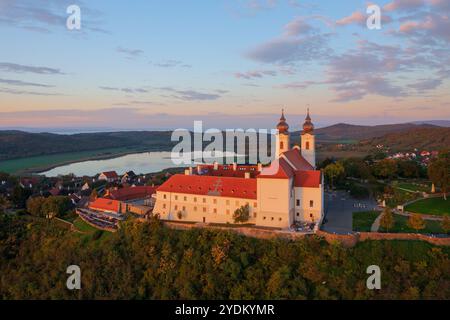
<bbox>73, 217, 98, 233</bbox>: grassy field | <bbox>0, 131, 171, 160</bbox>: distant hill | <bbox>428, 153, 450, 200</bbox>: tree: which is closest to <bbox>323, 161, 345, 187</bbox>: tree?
<bbox>428, 153, 450, 200</bbox>: tree

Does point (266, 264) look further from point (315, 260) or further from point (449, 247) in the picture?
point (449, 247)

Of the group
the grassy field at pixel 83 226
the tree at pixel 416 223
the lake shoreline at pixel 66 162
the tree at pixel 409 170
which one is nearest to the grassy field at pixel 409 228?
the tree at pixel 416 223

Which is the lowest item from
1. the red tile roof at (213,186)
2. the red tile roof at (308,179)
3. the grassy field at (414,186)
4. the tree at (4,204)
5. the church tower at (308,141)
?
the tree at (4,204)

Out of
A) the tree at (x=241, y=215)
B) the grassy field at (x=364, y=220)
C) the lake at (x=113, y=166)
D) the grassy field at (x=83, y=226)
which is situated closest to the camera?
the grassy field at (x=364, y=220)

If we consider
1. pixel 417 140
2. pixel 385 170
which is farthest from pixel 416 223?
pixel 417 140

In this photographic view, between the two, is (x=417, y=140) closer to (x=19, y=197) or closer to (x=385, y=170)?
(x=385, y=170)

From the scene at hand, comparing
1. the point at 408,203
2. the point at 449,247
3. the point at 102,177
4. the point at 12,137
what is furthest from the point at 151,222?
the point at 12,137

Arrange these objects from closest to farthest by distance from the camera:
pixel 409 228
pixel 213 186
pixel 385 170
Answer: pixel 409 228, pixel 213 186, pixel 385 170

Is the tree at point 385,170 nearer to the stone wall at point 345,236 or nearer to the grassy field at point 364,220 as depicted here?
the grassy field at point 364,220
